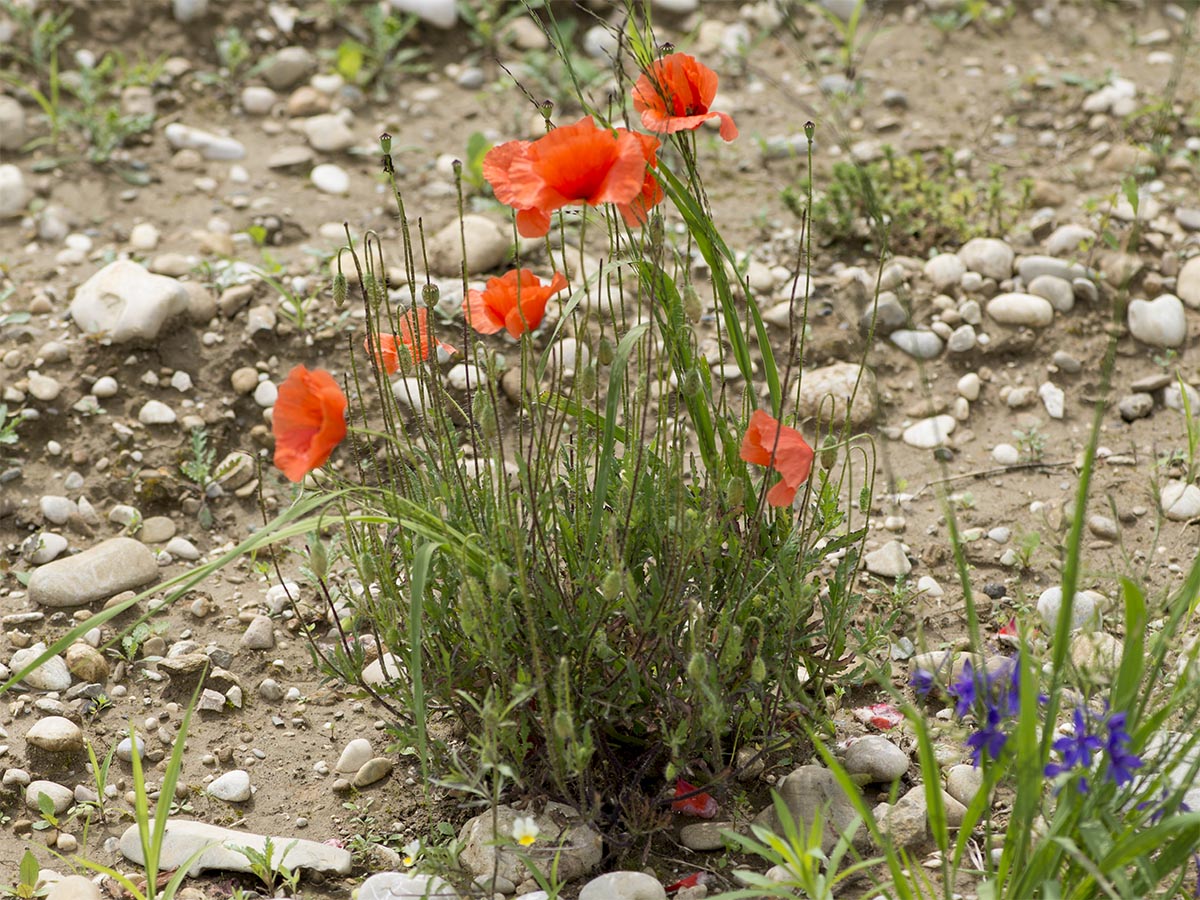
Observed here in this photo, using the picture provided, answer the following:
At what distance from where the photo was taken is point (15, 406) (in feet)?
9.93

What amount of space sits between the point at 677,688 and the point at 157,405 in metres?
1.67

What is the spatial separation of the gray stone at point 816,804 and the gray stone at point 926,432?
3.76ft

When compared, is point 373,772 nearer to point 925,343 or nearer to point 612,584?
point 612,584

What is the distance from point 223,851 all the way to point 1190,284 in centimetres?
263

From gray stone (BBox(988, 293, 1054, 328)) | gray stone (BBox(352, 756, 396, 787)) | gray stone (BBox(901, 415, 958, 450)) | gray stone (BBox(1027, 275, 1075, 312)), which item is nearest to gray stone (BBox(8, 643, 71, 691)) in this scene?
gray stone (BBox(352, 756, 396, 787))

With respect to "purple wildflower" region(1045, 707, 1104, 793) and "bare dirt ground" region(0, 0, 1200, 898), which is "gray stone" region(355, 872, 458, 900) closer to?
"bare dirt ground" region(0, 0, 1200, 898)

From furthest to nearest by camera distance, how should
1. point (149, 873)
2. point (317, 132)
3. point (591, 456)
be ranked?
point (317, 132)
point (591, 456)
point (149, 873)

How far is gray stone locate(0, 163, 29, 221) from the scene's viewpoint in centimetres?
375

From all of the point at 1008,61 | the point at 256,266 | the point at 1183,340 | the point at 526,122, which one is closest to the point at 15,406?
the point at 256,266

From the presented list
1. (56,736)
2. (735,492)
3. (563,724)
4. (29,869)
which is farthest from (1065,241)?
(29,869)

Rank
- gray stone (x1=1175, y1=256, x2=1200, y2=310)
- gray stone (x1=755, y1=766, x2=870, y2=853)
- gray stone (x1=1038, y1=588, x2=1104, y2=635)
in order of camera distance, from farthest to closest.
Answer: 1. gray stone (x1=1175, y1=256, x2=1200, y2=310)
2. gray stone (x1=1038, y1=588, x2=1104, y2=635)
3. gray stone (x1=755, y1=766, x2=870, y2=853)

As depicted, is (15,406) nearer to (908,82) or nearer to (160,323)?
(160,323)

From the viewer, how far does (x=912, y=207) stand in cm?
349

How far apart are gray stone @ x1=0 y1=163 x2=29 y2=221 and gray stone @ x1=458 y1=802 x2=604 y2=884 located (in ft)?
8.68
